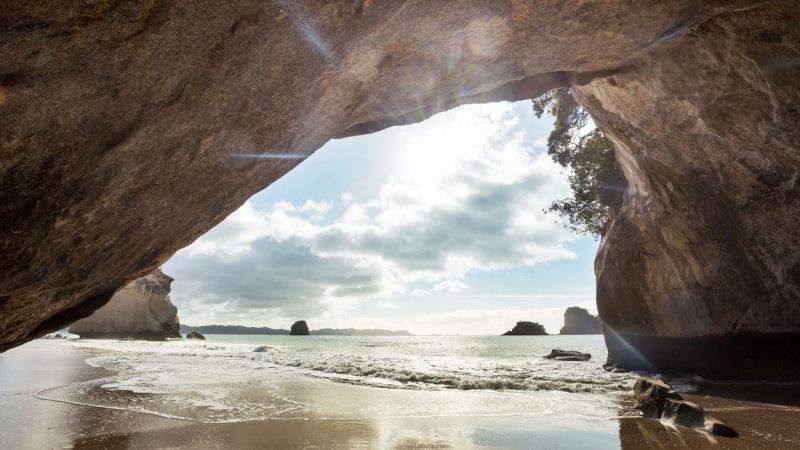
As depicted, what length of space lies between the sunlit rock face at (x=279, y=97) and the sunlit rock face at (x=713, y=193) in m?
0.05

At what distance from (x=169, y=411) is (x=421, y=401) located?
4.41 m

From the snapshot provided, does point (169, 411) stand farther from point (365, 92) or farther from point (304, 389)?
point (365, 92)

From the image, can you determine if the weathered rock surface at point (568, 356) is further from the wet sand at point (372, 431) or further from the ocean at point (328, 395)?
the wet sand at point (372, 431)

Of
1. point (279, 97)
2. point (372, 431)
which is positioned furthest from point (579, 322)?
point (279, 97)

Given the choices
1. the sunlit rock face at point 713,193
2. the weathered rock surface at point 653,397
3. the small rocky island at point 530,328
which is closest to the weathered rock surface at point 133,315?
the sunlit rock face at point 713,193

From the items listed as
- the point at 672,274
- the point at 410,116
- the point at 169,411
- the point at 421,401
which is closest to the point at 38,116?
the point at 410,116

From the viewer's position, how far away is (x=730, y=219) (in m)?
10.6

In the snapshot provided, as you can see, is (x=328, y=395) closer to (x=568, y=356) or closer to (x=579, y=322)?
(x=568, y=356)

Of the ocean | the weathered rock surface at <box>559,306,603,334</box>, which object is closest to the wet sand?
the ocean

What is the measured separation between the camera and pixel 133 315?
47781 mm

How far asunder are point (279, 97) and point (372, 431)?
Answer: 14.6ft

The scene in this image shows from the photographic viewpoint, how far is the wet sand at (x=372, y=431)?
5.35m

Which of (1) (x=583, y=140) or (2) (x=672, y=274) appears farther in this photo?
(1) (x=583, y=140)

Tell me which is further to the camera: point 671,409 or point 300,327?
point 300,327
